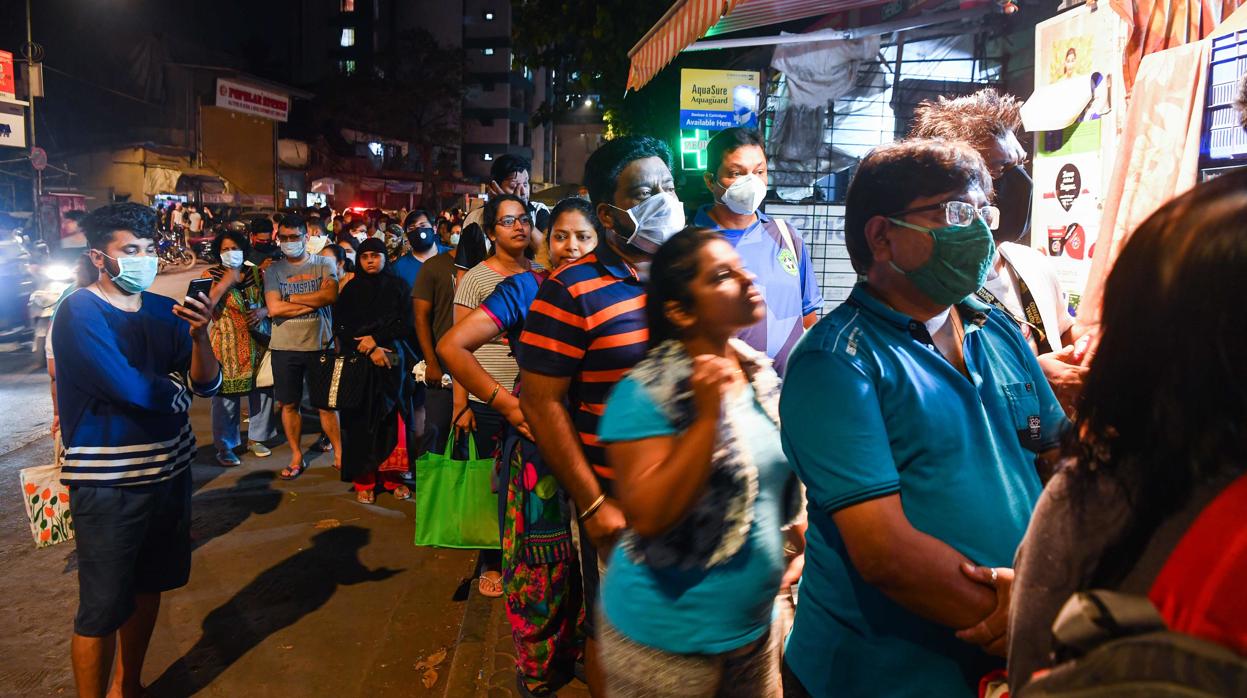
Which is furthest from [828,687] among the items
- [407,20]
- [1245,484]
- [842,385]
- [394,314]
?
[407,20]

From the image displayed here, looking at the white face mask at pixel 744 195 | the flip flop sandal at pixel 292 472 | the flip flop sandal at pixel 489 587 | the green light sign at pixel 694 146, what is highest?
the green light sign at pixel 694 146

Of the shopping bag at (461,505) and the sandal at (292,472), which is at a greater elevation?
the shopping bag at (461,505)

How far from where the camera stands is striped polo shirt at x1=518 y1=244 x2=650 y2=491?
8.95 ft

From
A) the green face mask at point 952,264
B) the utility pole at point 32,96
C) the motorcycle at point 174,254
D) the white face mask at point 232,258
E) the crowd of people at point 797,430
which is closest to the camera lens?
the crowd of people at point 797,430

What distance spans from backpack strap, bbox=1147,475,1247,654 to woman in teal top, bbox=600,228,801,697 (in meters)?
1.01

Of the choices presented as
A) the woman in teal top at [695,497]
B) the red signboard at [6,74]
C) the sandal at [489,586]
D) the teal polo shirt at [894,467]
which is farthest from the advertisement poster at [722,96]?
the red signboard at [6,74]

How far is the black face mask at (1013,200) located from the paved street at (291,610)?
3.04 metres

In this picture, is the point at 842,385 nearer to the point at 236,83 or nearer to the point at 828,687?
the point at 828,687

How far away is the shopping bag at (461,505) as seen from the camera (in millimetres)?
4215

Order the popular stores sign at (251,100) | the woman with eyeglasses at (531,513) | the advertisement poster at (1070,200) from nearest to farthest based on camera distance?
the woman with eyeglasses at (531,513)
the advertisement poster at (1070,200)
the popular stores sign at (251,100)

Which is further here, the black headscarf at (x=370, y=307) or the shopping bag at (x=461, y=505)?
the black headscarf at (x=370, y=307)

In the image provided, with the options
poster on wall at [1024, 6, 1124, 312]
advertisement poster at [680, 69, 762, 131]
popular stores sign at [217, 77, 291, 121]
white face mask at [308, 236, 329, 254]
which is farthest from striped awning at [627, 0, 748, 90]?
popular stores sign at [217, 77, 291, 121]

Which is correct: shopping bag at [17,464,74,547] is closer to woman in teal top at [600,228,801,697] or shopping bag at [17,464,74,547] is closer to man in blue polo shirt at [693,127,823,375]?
woman in teal top at [600,228,801,697]

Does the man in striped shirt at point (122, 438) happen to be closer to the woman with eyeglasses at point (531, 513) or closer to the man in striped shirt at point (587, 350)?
the woman with eyeglasses at point (531, 513)
